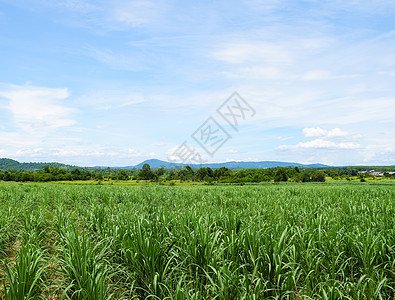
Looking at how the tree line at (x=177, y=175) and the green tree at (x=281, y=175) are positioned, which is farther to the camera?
the green tree at (x=281, y=175)

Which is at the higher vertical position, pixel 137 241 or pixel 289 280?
pixel 137 241

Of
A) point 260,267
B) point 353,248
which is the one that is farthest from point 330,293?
point 353,248

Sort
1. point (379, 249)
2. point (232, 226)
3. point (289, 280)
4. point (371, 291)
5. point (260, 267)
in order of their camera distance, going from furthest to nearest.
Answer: point (232, 226)
point (379, 249)
point (260, 267)
point (289, 280)
point (371, 291)

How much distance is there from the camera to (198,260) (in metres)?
3.66

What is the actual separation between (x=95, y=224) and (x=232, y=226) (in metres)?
3.24

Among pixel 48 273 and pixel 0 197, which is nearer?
pixel 48 273

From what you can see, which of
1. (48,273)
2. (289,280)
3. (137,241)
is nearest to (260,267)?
(289,280)

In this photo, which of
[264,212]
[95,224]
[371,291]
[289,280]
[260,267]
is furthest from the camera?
[264,212]

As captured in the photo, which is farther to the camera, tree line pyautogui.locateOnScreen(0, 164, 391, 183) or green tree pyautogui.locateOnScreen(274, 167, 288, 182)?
green tree pyautogui.locateOnScreen(274, 167, 288, 182)

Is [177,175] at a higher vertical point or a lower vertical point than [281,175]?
higher

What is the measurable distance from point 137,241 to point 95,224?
2.46 metres

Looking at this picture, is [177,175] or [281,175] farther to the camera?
[177,175]

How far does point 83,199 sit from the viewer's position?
37.4 ft

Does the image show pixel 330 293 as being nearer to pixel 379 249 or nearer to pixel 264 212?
pixel 379 249
